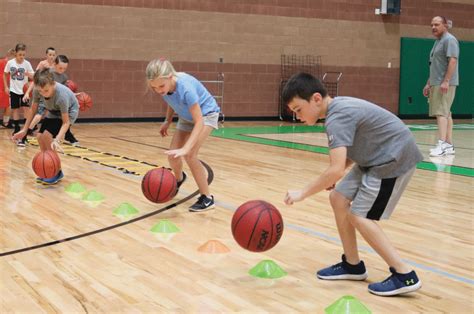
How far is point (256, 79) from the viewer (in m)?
17.3

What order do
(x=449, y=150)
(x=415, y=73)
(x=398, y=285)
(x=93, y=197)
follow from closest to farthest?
(x=398, y=285)
(x=93, y=197)
(x=449, y=150)
(x=415, y=73)

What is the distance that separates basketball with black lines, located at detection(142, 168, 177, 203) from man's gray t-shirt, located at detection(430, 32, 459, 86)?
589 cm

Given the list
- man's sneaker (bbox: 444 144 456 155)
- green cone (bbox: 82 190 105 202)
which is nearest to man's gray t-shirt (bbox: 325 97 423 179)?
green cone (bbox: 82 190 105 202)

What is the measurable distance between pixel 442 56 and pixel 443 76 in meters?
0.30

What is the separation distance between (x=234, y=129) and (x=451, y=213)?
29.9ft

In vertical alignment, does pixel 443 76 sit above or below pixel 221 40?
below

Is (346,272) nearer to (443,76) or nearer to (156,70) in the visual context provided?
(156,70)

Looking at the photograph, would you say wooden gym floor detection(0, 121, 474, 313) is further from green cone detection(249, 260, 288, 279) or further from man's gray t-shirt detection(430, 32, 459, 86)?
man's gray t-shirt detection(430, 32, 459, 86)

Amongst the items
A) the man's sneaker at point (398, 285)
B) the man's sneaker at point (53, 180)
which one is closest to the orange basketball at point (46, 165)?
the man's sneaker at point (53, 180)


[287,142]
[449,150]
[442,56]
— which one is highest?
[442,56]

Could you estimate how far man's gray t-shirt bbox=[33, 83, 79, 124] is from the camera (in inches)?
281

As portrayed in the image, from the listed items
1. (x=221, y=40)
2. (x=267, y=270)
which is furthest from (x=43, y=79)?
(x=221, y=40)

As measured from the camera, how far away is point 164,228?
5117 mm

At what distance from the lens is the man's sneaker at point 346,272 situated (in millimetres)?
3971
